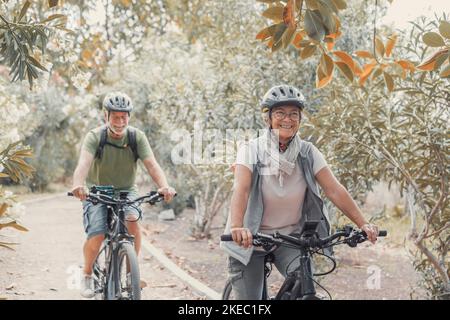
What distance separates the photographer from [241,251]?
139 inches

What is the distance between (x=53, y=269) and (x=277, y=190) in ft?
19.4

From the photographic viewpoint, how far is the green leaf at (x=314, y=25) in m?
2.92

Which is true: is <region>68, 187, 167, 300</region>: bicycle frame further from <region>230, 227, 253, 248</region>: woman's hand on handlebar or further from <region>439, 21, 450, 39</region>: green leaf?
<region>439, 21, 450, 39</region>: green leaf

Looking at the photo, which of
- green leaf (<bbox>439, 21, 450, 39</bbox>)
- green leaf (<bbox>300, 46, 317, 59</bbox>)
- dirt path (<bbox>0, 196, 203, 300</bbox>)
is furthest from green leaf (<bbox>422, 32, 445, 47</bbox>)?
dirt path (<bbox>0, 196, 203, 300</bbox>)

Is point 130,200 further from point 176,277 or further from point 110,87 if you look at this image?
point 110,87

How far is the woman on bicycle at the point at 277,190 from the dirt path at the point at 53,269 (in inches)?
149

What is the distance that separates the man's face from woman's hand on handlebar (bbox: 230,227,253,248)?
6.97ft

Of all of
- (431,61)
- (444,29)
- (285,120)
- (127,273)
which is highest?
(444,29)

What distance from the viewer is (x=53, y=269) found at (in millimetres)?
8680

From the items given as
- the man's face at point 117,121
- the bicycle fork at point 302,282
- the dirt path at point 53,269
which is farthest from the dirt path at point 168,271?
the bicycle fork at point 302,282

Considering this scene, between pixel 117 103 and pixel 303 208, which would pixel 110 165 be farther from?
pixel 303 208

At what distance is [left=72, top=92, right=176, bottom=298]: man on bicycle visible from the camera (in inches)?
195

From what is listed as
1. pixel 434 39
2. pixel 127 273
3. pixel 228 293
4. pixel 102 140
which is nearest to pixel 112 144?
pixel 102 140

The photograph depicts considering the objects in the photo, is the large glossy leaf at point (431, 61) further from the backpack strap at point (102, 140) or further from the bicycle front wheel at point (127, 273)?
the backpack strap at point (102, 140)
